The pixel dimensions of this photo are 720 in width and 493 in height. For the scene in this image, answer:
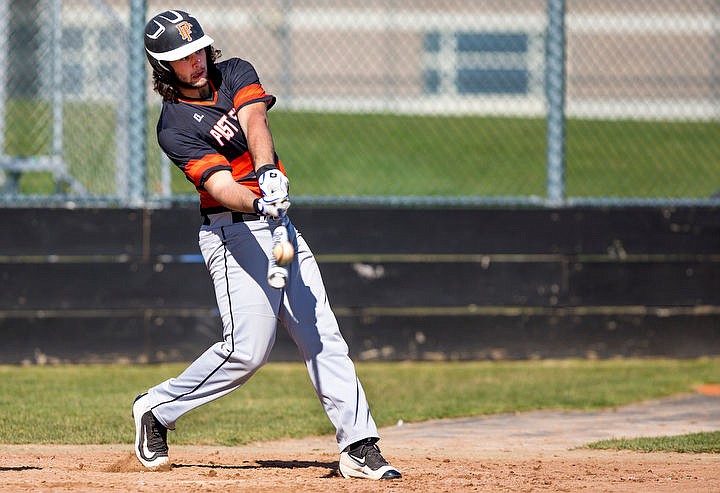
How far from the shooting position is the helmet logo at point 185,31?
462 cm

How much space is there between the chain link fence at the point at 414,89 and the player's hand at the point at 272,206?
13.3ft

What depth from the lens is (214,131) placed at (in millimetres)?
4707

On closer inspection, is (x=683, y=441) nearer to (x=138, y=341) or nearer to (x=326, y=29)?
(x=138, y=341)

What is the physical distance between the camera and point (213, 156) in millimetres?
4629

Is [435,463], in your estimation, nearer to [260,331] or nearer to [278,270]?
[260,331]

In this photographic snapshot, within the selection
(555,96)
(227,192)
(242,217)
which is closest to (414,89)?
(555,96)

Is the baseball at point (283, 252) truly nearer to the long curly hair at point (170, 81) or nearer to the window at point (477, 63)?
the long curly hair at point (170, 81)

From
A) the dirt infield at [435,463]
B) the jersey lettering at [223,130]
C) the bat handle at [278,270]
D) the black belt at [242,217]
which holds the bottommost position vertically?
the dirt infield at [435,463]

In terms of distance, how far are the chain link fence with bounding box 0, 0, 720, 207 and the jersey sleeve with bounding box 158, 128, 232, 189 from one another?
3686 millimetres

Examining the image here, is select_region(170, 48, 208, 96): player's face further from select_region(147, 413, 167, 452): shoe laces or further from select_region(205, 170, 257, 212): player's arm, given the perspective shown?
select_region(147, 413, 167, 452): shoe laces

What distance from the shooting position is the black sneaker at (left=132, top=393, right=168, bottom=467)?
4.87 m

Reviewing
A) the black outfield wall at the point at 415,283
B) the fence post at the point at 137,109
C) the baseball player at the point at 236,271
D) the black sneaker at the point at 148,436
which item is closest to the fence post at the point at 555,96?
the black outfield wall at the point at 415,283

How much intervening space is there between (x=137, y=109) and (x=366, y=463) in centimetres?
450

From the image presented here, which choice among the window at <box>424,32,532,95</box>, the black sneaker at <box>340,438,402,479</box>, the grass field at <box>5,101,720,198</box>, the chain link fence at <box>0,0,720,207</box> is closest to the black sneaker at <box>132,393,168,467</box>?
the black sneaker at <box>340,438,402,479</box>
